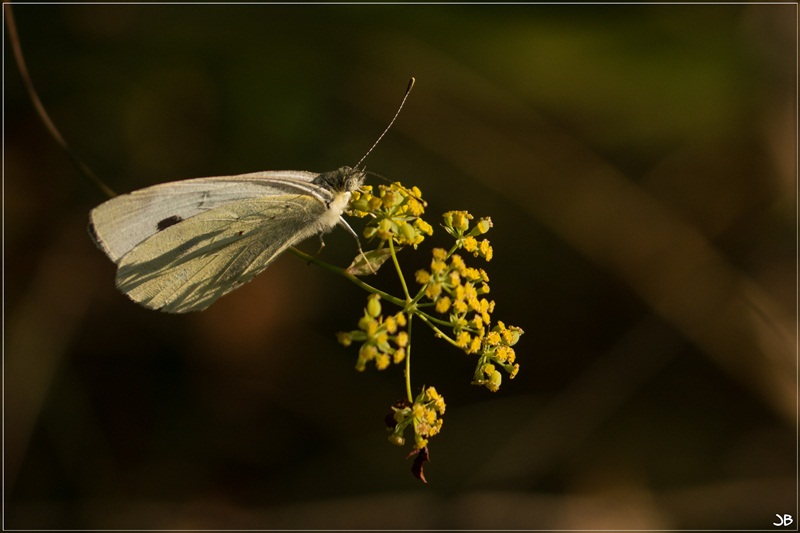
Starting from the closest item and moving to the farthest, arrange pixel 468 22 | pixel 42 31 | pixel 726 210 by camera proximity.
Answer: pixel 42 31 → pixel 468 22 → pixel 726 210

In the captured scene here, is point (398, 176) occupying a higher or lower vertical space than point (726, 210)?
lower

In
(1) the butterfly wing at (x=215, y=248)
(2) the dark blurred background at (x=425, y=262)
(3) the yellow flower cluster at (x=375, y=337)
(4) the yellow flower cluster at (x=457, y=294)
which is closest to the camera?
(3) the yellow flower cluster at (x=375, y=337)

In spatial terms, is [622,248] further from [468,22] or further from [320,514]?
[320,514]

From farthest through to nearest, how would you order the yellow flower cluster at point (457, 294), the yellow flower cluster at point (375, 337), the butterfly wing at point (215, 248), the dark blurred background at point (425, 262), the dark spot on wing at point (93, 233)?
the dark blurred background at point (425, 262)
the butterfly wing at point (215, 248)
the dark spot on wing at point (93, 233)
the yellow flower cluster at point (457, 294)
the yellow flower cluster at point (375, 337)

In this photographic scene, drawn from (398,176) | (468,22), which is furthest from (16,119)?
(468,22)

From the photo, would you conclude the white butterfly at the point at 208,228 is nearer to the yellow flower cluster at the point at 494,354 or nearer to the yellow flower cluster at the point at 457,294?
the yellow flower cluster at the point at 457,294

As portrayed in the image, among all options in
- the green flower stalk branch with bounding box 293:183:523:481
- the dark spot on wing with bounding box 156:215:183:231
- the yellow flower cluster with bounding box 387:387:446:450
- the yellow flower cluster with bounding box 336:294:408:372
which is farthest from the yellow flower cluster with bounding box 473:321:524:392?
the dark spot on wing with bounding box 156:215:183:231

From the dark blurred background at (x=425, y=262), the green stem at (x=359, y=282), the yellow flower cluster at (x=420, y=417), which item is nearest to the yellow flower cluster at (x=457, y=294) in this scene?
the green stem at (x=359, y=282)
